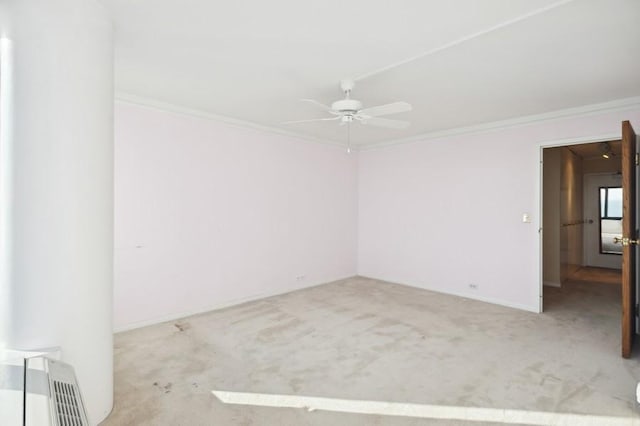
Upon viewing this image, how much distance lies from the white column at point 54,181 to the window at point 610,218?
8.93m

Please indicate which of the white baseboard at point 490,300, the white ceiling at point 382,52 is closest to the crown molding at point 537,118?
the white ceiling at point 382,52

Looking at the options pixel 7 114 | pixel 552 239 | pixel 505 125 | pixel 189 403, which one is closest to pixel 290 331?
pixel 189 403

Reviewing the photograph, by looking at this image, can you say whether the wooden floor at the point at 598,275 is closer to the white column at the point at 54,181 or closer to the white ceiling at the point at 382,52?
the white ceiling at the point at 382,52

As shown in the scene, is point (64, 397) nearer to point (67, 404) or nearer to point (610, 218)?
point (67, 404)

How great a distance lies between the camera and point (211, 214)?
423 centimetres

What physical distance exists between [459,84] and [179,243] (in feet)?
11.2

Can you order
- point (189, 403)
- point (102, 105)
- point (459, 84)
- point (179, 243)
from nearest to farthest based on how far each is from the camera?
point (102, 105) → point (189, 403) → point (459, 84) → point (179, 243)

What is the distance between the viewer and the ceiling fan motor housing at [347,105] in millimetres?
2799

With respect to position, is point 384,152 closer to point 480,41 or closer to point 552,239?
point 552,239

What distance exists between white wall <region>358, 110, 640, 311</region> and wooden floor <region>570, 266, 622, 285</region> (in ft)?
8.72

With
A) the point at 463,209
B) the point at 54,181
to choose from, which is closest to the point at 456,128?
the point at 463,209

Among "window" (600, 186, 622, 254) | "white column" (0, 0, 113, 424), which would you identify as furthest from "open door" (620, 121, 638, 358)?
"window" (600, 186, 622, 254)

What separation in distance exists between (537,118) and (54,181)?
15.8 ft

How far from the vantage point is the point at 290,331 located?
3.54 metres
